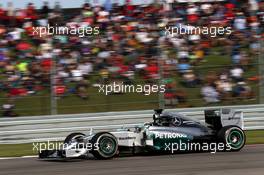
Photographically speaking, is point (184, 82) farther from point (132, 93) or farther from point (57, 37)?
point (57, 37)

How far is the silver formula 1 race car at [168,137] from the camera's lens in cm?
919

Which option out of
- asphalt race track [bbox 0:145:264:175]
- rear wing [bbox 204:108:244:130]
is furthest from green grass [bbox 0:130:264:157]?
rear wing [bbox 204:108:244:130]

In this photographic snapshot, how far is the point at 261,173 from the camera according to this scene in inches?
279

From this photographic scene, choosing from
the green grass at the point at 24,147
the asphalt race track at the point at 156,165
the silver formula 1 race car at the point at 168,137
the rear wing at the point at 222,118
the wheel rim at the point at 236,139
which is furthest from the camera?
the green grass at the point at 24,147

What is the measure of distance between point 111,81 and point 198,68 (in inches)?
88.7

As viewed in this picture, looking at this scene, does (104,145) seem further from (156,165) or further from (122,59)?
Answer: (122,59)

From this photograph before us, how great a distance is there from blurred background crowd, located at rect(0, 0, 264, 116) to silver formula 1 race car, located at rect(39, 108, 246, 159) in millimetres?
2961

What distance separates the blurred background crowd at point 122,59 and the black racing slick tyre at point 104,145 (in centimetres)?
361

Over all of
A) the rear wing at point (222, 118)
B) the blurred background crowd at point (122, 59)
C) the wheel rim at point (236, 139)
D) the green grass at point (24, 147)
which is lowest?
the green grass at point (24, 147)

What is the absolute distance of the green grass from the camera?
36.1 feet

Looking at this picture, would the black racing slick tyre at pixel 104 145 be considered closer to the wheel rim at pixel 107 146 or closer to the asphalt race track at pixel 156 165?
the wheel rim at pixel 107 146

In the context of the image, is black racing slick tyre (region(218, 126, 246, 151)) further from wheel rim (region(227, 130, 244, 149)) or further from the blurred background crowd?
the blurred background crowd

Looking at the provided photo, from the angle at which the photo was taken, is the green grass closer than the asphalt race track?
No

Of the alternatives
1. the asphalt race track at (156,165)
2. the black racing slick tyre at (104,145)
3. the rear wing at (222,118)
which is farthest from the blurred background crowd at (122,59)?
the black racing slick tyre at (104,145)
